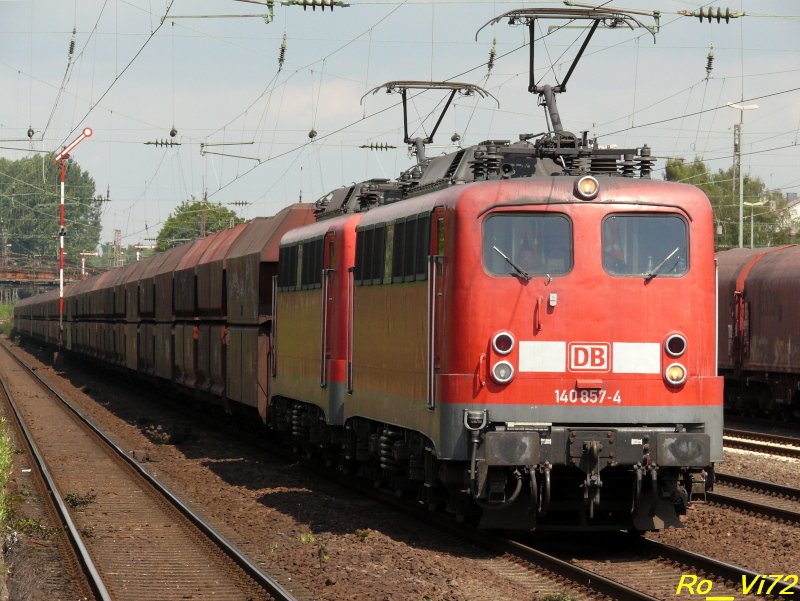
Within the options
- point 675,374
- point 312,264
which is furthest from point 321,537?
point 312,264

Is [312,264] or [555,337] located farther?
[312,264]

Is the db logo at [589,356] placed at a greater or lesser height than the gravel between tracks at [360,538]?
greater

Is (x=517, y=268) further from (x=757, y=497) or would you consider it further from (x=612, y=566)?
(x=757, y=497)

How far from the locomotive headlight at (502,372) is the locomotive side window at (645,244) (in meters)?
1.35

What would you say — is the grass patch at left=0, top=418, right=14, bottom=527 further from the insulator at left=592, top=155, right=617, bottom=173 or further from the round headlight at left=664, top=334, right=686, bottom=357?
the insulator at left=592, top=155, right=617, bottom=173

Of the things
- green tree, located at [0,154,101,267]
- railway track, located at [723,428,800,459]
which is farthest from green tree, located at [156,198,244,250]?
railway track, located at [723,428,800,459]

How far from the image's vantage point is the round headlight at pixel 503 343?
1200 cm

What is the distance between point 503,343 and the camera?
12016 mm

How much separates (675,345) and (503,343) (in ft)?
5.18

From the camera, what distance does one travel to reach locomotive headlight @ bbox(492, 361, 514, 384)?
1190 cm

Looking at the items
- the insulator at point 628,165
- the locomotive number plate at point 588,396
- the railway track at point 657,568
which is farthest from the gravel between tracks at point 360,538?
the insulator at point 628,165

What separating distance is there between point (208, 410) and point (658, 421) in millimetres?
20140

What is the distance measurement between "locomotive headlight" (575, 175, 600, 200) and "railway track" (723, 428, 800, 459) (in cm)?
1057

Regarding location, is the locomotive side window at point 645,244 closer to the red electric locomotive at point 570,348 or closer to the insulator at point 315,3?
the red electric locomotive at point 570,348
